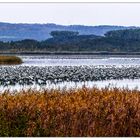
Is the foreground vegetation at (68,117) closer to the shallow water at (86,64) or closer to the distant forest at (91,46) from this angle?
the shallow water at (86,64)

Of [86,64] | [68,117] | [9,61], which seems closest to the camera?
[68,117]

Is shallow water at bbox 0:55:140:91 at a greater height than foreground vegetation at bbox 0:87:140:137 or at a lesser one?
lesser

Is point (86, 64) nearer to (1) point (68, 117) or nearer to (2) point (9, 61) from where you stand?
(2) point (9, 61)

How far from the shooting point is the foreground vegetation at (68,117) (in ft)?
47.5

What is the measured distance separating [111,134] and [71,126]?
906mm

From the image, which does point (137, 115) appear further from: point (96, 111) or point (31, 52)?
point (31, 52)

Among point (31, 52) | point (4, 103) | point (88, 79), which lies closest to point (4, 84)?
point (88, 79)

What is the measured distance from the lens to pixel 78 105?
15.2 metres

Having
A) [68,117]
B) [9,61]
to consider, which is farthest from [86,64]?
[68,117]

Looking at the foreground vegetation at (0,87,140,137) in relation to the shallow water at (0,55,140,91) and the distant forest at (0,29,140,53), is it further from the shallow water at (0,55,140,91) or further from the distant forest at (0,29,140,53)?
the distant forest at (0,29,140,53)

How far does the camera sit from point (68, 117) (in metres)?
14.8

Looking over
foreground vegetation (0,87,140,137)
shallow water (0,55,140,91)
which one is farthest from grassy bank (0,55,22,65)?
foreground vegetation (0,87,140,137)

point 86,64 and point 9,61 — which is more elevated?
point 9,61

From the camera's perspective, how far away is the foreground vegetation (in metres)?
14.5
